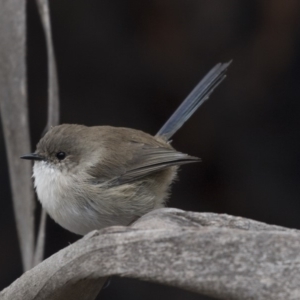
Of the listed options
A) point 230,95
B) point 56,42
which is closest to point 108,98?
point 56,42

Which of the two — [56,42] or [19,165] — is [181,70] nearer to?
[56,42]

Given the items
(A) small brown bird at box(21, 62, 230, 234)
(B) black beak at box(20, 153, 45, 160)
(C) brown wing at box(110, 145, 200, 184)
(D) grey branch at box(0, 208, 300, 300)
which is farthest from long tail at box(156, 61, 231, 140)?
(D) grey branch at box(0, 208, 300, 300)

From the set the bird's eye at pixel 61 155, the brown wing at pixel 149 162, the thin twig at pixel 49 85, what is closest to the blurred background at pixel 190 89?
the brown wing at pixel 149 162

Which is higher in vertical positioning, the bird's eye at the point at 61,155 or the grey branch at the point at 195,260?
the grey branch at the point at 195,260

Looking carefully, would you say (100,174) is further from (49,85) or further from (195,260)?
(195,260)

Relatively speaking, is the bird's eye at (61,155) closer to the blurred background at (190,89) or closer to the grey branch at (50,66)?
the grey branch at (50,66)

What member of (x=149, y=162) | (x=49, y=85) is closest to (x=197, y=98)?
(x=149, y=162)

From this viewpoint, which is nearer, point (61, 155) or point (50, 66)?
point (50, 66)
